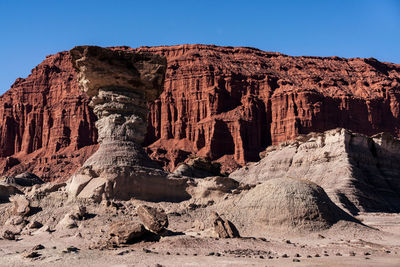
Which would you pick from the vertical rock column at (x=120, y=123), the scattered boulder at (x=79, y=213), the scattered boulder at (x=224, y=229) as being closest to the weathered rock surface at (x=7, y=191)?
the vertical rock column at (x=120, y=123)

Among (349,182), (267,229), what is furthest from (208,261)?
(349,182)

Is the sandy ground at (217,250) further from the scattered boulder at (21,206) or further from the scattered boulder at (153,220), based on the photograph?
the scattered boulder at (21,206)

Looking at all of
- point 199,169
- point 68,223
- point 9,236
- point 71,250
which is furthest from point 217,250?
point 199,169

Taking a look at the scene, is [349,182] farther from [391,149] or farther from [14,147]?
[14,147]

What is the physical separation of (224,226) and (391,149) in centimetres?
3831

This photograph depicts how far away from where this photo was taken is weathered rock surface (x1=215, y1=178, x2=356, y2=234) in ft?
69.9

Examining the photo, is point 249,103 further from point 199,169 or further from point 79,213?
point 79,213

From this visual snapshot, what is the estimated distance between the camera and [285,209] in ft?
70.8

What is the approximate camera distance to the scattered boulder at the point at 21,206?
1008 inches

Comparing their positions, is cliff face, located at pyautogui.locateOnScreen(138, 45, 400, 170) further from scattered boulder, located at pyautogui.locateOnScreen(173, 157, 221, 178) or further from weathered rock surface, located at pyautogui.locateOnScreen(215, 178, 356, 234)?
weathered rock surface, located at pyautogui.locateOnScreen(215, 178, 356, 234)

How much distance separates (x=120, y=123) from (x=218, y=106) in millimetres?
77068

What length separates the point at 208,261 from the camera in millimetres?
14648

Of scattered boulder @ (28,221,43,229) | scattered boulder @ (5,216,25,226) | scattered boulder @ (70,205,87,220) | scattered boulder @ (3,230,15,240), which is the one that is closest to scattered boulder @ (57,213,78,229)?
scattered boulder @ (70,205,87,220)

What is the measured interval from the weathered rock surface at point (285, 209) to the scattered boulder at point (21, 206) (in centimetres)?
1060
